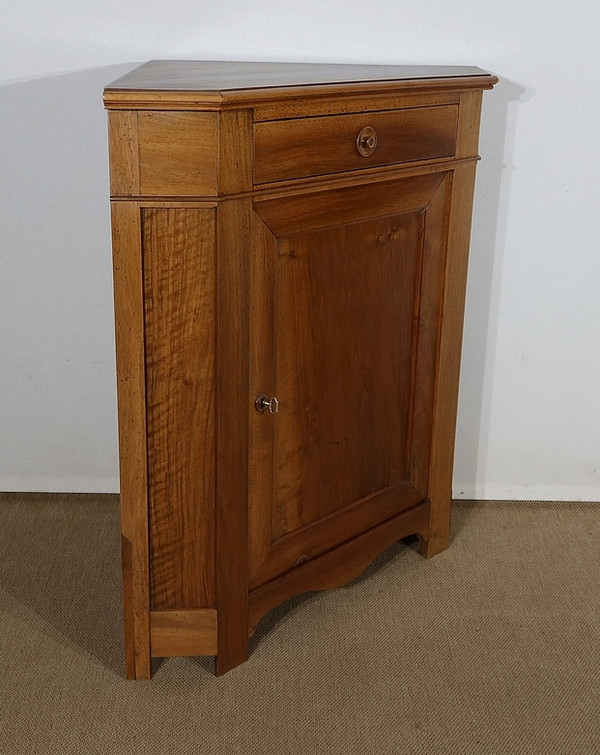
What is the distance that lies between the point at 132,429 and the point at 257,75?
696mm

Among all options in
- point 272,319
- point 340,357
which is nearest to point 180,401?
point 272,319

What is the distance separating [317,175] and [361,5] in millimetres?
678

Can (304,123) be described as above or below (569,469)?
above

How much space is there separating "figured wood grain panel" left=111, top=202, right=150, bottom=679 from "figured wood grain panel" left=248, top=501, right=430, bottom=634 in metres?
0.23

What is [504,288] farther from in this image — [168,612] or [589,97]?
[168,612]

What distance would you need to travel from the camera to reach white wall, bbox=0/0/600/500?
2193 millimetres

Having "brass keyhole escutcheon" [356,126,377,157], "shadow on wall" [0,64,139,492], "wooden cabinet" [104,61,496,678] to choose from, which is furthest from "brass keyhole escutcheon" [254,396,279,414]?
"shadow on wall" [0,64,139,492]

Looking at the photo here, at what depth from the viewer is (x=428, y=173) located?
196 cm

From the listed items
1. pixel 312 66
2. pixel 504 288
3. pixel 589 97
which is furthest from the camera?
pixel 504 288

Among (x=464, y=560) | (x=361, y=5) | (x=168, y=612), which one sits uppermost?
(x=361, y=5)

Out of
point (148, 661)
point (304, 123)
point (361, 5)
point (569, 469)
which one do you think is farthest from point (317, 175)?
point (569, 469)

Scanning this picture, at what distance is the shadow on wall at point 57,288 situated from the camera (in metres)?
2.22

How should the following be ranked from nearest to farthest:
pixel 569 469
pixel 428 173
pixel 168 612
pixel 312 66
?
1. pixel 168 612
2. pixel 428 173
3. pixel 312 66
4. pixel 569 469

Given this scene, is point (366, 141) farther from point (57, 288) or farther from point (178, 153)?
point (57, 288)
